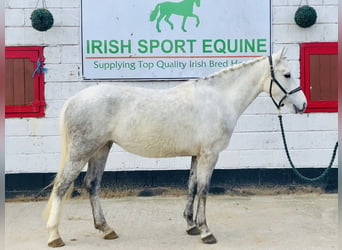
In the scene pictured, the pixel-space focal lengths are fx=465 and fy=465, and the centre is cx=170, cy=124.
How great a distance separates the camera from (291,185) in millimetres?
6359

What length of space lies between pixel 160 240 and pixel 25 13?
139 inches

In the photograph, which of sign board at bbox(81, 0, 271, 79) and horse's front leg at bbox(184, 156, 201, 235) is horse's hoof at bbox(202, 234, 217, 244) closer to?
horse's front leg at bbox(184, 156, 201, 235)

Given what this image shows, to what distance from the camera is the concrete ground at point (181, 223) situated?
14.0ft

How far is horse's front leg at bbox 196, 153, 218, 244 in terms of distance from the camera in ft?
13.8

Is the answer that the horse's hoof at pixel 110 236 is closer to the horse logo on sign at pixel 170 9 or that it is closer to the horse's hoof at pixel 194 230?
the horse's hoof at pixel 194 230

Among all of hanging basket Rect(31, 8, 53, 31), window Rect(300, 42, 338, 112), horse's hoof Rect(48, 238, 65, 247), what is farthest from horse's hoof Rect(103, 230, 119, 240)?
window Rect(300, 42, 338, 112)

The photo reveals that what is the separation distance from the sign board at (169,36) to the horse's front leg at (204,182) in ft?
7.02

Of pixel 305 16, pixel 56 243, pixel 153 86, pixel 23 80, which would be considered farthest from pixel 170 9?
pixel 56 243

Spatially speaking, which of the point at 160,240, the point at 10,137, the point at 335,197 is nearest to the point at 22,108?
the point at 10,137

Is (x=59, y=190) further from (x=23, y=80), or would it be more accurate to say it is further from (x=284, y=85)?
(x=23, y=80)

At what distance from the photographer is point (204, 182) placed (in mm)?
4242

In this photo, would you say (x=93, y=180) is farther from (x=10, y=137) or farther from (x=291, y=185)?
(x=291, y=185)

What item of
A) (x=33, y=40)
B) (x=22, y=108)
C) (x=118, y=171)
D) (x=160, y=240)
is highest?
(x=33, y=40)

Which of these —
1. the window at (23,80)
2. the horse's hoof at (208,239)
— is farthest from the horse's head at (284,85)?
the window at (23,80)
